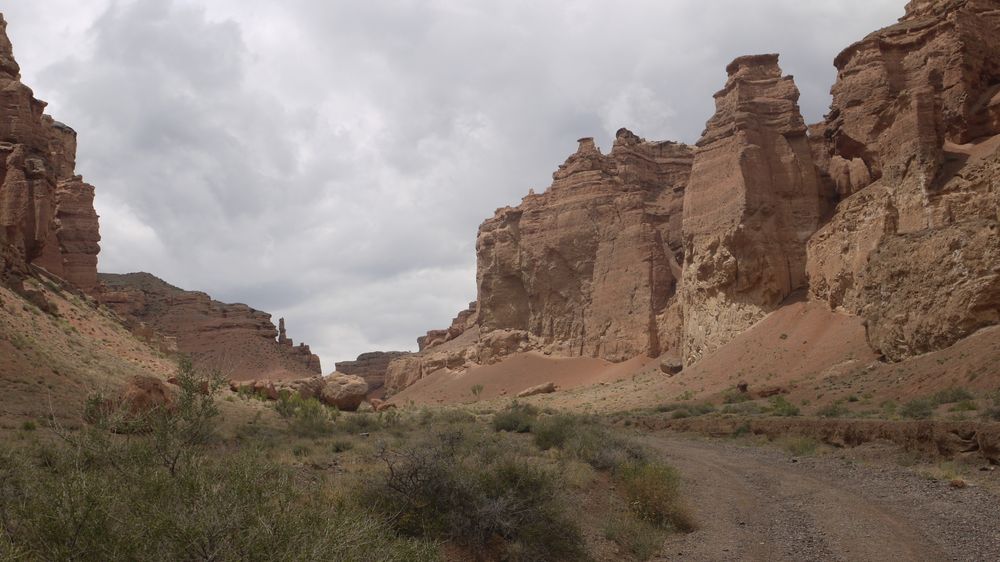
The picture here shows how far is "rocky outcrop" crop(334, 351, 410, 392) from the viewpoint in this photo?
9838 cm

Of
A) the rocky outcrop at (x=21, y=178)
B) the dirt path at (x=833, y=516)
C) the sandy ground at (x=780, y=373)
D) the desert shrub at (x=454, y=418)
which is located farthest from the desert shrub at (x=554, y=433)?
the rocky outcrop at (x=21, y=178)

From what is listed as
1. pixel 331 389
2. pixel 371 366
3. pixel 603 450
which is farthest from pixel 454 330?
pixel 603 450

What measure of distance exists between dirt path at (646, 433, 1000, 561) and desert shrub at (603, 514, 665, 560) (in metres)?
0.23

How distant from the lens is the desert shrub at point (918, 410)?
18.6 m

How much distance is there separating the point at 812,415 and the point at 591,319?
41175mm

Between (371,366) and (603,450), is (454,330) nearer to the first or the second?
(371,366)

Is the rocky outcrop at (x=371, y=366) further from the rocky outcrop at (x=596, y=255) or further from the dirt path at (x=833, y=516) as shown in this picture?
the dirt path at (x=833, y=516)

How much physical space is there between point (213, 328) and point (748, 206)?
54968mm

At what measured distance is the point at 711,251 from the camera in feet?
154

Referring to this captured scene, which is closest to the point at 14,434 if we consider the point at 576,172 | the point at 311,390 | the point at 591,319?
the point at 311,390

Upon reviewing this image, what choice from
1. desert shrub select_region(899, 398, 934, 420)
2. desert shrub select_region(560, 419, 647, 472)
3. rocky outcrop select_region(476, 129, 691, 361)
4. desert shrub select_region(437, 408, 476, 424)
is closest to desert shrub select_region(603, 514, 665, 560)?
desert shrub select_region(560, 419, 647, 472)

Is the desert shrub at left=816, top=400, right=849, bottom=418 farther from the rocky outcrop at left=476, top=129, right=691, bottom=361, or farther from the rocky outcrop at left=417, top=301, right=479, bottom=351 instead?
the rocky outcrop at left=417, top=301, right=479, bottom=351

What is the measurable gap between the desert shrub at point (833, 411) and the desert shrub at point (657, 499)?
477 inches

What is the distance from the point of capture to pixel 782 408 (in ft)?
85.7
